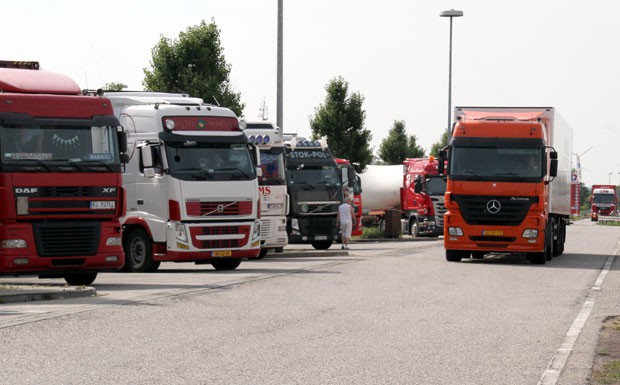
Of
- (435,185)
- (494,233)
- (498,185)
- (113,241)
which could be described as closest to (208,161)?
(113,241)

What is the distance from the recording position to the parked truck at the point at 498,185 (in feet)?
94.0

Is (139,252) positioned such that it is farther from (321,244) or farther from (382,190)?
(382,190)

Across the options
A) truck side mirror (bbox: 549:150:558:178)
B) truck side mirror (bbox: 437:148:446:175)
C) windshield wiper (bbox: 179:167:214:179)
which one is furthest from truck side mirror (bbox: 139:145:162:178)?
truck side mirror (bbox: 549:150:558:178)

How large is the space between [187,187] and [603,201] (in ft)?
342

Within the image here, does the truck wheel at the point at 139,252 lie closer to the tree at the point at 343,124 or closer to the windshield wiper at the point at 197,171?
the windshield wiper at the point at 197,171

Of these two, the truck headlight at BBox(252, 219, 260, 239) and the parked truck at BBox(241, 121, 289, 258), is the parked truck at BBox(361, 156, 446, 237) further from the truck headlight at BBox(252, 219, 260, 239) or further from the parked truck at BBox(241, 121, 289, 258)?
the truck headlight at BBox(252, 219, 260, 239)

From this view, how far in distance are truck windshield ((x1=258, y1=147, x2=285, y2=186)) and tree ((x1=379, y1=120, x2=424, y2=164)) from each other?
2370 inches

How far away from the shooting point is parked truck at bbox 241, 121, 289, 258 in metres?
30.0

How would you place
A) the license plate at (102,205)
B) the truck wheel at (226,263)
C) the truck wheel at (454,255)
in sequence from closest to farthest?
the license plate at (102,205) → the truck wheel at (226,263) → the truck wheel at (454,255)

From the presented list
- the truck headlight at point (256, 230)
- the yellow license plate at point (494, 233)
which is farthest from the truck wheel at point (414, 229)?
the truck headlight at point (256, 230)

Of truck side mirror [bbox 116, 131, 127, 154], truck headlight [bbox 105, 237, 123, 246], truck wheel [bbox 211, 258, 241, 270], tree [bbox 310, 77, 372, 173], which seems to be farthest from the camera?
tree [bbox 310, 77, 372, 173]

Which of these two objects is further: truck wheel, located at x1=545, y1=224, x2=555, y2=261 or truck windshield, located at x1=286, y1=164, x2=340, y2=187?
truck windshield, located at x1=286, y1=164, x2=340, y2=187

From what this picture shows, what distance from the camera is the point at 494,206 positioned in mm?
28719

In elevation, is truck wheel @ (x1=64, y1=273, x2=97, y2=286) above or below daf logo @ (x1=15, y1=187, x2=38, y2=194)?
below
